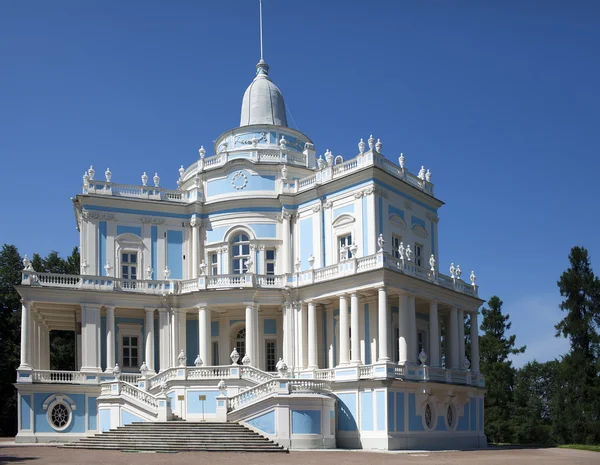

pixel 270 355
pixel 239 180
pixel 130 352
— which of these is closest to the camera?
pixel 270 355

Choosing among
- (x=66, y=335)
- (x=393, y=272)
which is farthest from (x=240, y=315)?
(x=66, y=335)

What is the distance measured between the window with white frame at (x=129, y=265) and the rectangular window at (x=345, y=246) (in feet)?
35.0

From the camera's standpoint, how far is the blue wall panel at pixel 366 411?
111ft

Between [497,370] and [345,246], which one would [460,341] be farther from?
[497,370]

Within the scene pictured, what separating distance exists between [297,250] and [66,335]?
22077mm

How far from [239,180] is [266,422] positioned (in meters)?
15.4

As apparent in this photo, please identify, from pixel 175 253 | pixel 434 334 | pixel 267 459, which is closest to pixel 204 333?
pixel 175 253

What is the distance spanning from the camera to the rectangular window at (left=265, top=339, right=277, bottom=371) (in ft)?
135

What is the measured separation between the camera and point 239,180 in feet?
141

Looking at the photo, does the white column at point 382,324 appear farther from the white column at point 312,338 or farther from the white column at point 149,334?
the white column at point 149,334

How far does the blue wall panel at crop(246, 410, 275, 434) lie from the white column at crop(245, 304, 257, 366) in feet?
23.7

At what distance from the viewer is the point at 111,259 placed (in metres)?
41.6

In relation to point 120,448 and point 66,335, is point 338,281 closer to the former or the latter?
point 120,448

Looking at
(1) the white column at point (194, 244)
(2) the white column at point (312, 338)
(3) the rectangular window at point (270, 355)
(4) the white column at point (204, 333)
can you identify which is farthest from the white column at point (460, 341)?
(1) the white column at point (194, 244)
